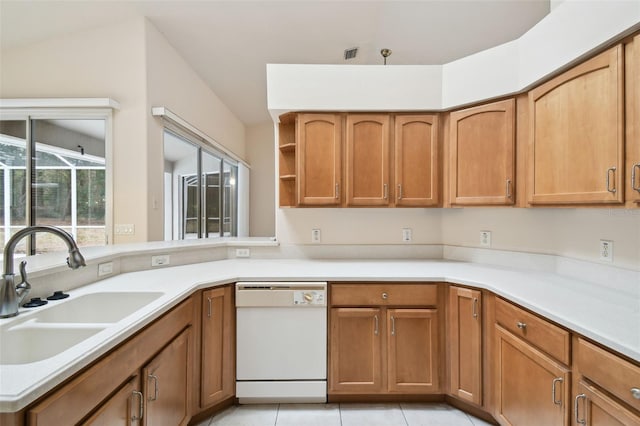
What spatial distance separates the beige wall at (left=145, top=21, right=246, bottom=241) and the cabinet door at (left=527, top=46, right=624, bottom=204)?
3.22 meters

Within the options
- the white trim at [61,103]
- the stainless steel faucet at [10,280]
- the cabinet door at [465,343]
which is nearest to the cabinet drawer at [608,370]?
the cabinet door at [465,343]

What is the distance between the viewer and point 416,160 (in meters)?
2.32

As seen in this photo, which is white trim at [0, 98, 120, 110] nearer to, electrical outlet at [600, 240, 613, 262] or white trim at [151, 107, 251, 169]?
white trim at [151, 107, 251, 169]

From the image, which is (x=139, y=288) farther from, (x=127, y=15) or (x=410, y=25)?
(x=410, y=25)

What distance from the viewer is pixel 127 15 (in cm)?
281

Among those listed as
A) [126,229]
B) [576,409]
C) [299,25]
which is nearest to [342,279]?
[576,409]

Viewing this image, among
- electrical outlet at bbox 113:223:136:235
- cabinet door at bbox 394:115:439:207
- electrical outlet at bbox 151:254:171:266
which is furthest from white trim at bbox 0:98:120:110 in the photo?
cabinet door at bbox 394:115:439:207

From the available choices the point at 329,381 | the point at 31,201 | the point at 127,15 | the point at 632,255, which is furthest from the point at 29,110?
the point at 632,255

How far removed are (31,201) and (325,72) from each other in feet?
10.6

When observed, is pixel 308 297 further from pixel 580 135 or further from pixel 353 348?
pixel 580 135

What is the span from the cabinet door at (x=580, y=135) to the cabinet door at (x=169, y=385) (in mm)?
2169

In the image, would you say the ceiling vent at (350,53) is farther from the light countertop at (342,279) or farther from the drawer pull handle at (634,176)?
the drawer pull handle at (634,176)

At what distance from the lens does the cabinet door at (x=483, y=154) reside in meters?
2.00

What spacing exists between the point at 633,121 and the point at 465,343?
143 centimetres
